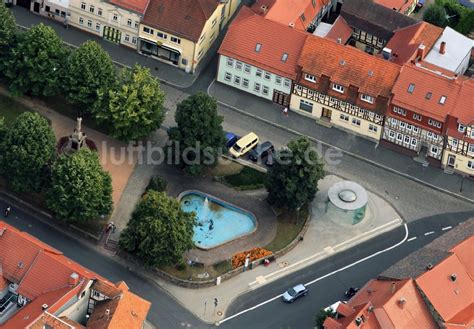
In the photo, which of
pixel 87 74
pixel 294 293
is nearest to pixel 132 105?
pixel 87 74

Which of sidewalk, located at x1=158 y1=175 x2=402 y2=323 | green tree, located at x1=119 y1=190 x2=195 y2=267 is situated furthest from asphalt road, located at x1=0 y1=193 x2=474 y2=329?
green tree, located at x1=119 y1=190 x2=195 y2=267

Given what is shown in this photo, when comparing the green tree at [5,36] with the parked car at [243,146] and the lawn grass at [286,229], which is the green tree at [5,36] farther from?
the lawn grass at [286,229]

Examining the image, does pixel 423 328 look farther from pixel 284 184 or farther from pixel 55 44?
pixel 55 44

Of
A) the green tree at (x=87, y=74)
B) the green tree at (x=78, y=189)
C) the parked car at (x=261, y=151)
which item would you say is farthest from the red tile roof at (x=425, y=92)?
the green tree at (x=78, y=189)

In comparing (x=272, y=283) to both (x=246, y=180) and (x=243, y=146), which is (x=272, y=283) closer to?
(x=246, y=180)

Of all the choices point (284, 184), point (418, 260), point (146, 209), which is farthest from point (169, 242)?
point (418, 260)

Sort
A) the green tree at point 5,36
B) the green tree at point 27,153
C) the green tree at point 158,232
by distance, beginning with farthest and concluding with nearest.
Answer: the green tree at point 5,36 → the green tree at point 27,153 → the green tree at point 158,232
